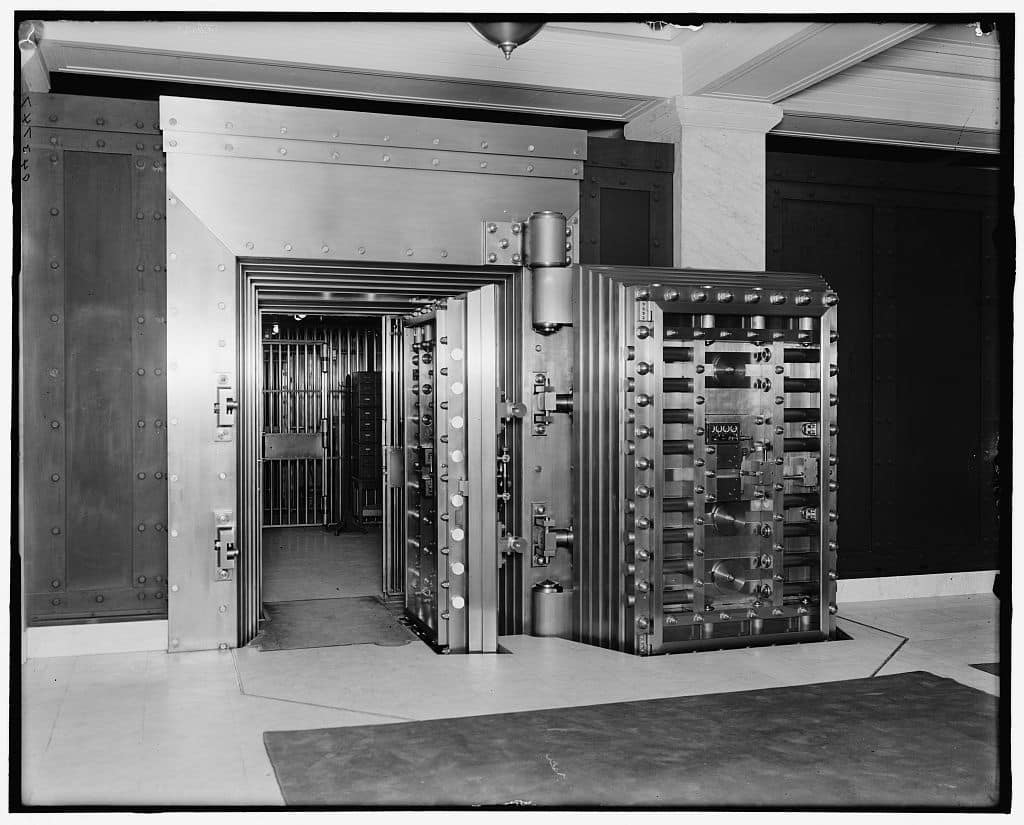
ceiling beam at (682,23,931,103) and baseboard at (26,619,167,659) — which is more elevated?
ceiling beam at (682,23,931,103)

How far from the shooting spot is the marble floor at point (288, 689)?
4500 mm

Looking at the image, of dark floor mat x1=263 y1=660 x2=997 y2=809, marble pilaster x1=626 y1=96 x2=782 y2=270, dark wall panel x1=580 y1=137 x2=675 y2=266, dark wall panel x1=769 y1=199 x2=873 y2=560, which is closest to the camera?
dark floor mat x1=263 y1=660 x2=997 y2=809

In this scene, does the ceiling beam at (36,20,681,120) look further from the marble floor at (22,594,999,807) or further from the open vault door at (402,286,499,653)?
the marble floor at (22,594,999,807)

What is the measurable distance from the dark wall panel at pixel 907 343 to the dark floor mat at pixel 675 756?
3141mm

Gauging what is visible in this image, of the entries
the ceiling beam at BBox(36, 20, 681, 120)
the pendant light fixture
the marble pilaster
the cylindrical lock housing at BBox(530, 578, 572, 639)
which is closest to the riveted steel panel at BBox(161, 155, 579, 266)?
the ceiling beam at BBox(36, 20, 681, 120)

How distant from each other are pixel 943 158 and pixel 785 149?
4.52ft

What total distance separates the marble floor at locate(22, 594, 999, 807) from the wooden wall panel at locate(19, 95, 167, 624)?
1.88 feet

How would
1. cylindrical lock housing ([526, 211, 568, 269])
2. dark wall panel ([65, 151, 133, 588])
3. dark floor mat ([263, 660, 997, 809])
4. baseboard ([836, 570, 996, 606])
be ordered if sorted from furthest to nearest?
baseboard ([836, 570, 996, 606]) → cylindrical lock housing ([526, 211, 568, 269]) → dark wall panel ([65, 151, 133, 588]) → dark floor mat ([263, 660, 997, 809])

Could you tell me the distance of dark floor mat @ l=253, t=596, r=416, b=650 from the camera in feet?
22.7

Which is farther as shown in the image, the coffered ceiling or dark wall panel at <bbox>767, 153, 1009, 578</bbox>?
dark wall panel at <bbox>767, 153, 1009, 578</bbox>

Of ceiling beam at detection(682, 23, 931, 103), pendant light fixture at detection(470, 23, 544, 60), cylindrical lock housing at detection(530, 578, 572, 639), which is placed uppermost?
ceiling beam at detection(682, 23, 931, 103)

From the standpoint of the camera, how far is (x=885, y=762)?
4.66 metres

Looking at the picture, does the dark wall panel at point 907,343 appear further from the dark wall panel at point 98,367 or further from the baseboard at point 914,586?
the dark wall panel at point 98,367

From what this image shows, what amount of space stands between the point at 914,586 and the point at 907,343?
81.3 inches
